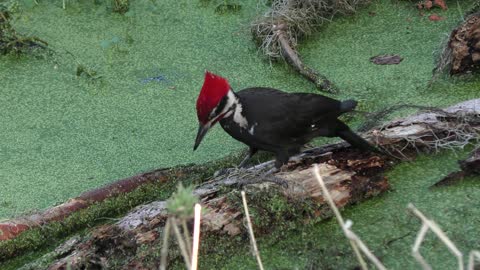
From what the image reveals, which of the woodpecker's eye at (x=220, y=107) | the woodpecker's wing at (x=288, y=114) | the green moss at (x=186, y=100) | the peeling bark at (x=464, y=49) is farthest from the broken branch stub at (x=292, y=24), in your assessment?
the woodpecker's eye at (x=220, y=107)

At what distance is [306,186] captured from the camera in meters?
2.95

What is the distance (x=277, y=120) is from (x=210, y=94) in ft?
0.96

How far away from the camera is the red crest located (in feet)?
9.68

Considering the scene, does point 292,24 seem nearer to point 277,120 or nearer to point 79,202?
point 277,120

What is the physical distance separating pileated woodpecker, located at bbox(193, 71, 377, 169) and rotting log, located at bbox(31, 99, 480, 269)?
0.21ft

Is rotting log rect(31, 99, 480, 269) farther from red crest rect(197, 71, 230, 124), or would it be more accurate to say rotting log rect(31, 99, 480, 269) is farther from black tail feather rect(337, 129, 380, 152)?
red crest rect(197, 71, 230, 124)

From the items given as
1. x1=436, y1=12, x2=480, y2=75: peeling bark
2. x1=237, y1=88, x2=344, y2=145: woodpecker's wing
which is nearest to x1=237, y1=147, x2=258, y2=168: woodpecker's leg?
x1=237, y1=88, x2=344, y2=145: woodpecker's wing

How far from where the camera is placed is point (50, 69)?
413 centimetres

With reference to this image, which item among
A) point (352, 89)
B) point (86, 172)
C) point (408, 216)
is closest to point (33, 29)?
point (86, 172)

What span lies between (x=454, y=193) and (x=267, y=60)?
139 centimetres

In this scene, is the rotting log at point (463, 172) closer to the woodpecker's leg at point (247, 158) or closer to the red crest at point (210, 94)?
the woodpecker's leg at point (247, 158)

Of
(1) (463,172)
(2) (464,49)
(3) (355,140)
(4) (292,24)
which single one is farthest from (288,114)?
(4) (292,24)

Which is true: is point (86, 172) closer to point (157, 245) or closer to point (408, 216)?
point (157, 245)

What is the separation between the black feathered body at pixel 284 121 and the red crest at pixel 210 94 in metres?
0.11
